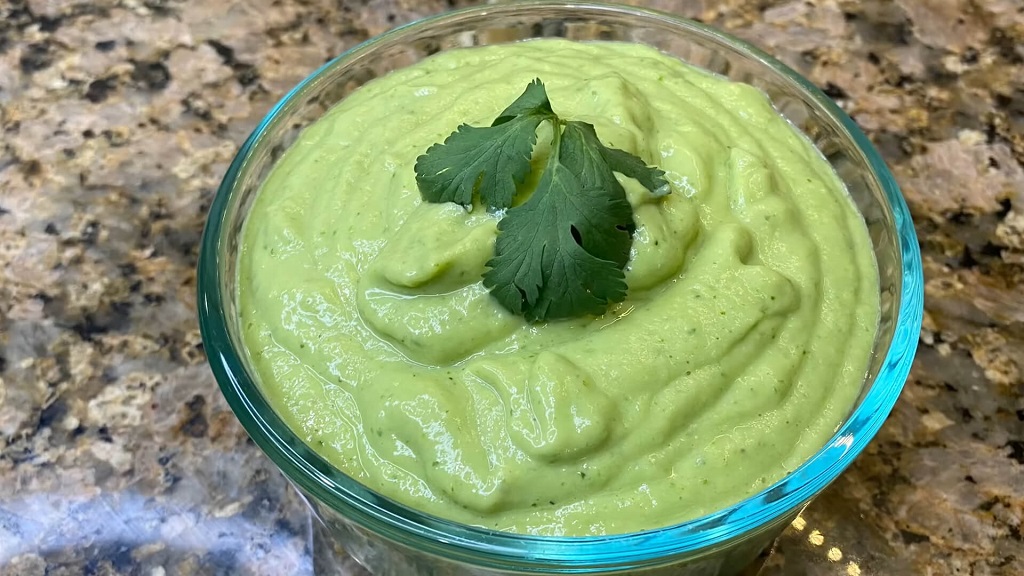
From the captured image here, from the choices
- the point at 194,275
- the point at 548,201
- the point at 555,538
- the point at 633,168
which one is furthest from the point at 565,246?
the point at 194,275

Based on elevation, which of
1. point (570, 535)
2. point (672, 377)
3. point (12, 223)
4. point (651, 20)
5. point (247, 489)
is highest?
point (651, 20)

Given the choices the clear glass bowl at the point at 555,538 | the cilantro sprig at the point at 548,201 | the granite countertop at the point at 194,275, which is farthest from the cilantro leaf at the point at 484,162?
the granite countertop at the point at 194,275

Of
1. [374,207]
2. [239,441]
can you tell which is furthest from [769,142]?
[239,441]

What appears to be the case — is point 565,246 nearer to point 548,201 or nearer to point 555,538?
point 548,201

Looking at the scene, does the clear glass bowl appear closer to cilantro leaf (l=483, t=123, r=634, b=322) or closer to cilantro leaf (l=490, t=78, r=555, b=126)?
cilantro leaf (l=483, t=123, r=634, b=322)

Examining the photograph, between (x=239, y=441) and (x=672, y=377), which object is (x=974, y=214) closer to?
(x=672, y=377)

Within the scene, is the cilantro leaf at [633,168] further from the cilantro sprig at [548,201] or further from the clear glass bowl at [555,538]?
the clear glass bowl at [555,538]
